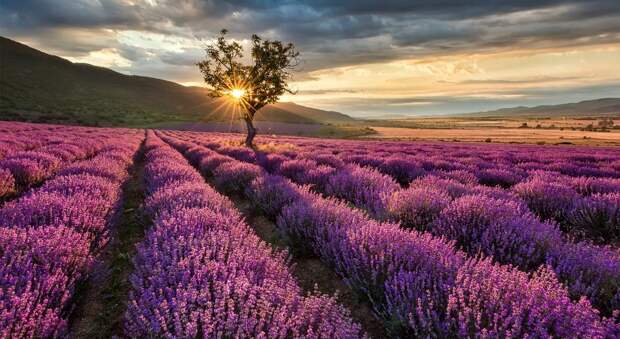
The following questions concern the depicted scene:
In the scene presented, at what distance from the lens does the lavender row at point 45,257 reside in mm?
2027

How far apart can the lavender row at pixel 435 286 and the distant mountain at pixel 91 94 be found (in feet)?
210

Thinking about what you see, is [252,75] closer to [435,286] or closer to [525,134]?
[435,286]

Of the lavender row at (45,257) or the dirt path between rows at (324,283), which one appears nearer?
the lavender row at (45,257)

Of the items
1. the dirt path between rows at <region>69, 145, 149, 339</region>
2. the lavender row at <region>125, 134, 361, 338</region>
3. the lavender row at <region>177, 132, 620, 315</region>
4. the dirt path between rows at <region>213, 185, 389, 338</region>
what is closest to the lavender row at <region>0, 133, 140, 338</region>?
the dirt path between rows at <region>69, 145, 149, 339</region>

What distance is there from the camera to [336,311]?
6.27 ft

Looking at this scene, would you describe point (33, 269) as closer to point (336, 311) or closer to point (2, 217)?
point (2, 217)

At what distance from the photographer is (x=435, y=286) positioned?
2.27 metres

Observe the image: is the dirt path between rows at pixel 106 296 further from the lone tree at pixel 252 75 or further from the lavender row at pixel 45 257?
the lone tree at pixel 252 75

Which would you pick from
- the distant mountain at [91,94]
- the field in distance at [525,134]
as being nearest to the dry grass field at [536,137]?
the field in distance at [525,134]

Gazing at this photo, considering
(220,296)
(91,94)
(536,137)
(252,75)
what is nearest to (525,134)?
(536,137)

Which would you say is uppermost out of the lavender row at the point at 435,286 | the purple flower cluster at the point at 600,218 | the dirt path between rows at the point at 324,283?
the lavender row at the point at 435,286

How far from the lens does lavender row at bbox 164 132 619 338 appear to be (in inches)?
75.9

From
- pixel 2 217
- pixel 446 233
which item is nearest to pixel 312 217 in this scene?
pixel 446 233

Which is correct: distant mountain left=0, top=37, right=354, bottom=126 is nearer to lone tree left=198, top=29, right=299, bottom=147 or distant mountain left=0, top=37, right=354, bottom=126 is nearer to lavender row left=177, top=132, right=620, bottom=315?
lone tree left=198, top=29, right=299, bottom=147
